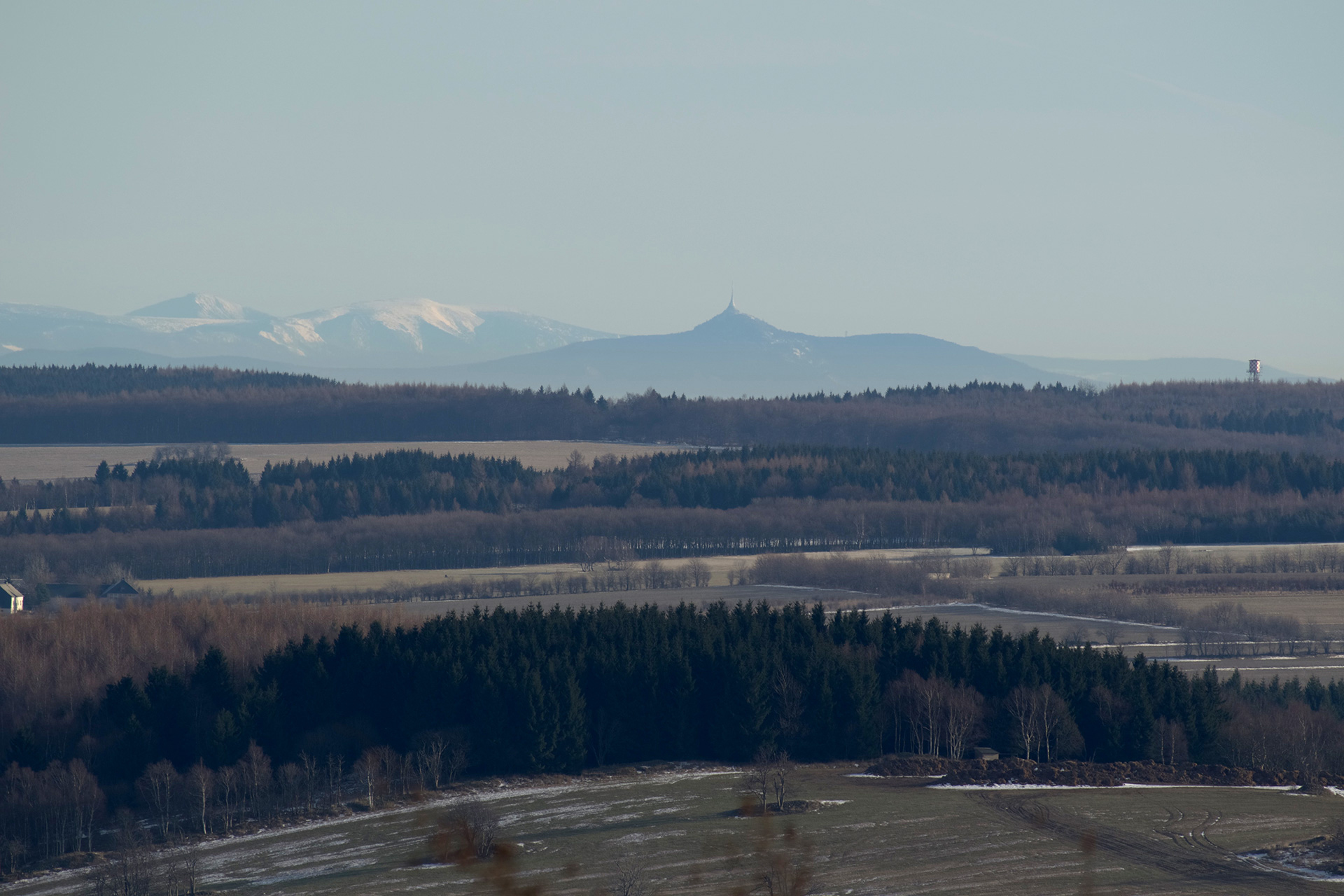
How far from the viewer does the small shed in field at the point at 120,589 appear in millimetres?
123219

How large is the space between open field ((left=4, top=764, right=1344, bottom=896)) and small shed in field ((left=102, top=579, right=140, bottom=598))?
235 ft

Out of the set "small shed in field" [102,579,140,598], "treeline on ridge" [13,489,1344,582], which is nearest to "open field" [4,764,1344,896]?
"small shed in field" [102,579,140,598]

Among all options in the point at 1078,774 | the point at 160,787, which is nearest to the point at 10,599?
the point at 160,787

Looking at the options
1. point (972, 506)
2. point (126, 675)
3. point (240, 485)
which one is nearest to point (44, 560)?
point (240, 485)

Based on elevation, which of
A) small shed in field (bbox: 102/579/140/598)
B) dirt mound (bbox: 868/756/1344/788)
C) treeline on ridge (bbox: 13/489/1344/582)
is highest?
treeline on ridge (bbox: 13/489/1344/582)

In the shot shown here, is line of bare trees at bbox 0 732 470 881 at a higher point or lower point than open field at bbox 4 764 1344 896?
lower

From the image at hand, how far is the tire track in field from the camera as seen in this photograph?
43.6m

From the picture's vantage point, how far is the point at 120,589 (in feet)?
412

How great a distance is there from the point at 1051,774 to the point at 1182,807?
5.88 meters

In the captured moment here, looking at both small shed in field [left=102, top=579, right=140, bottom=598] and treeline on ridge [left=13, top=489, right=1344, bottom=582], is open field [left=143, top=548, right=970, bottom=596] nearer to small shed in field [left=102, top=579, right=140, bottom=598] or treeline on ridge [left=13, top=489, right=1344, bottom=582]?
small shed in field [left=102, top=579, right=140, bottom=598]

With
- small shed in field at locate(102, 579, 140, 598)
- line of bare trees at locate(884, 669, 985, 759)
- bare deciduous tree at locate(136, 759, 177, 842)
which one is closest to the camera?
bare deciduous tree at locate(136, 759, 177, 842)

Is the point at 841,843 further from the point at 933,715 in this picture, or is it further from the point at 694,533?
the point at 694,533

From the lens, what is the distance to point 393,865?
48500 millimetres

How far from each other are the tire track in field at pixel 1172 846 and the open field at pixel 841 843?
0.22 feet
